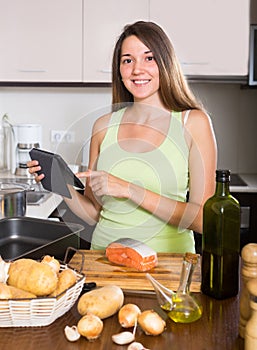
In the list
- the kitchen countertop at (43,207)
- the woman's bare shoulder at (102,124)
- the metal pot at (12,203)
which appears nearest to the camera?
the metal pot at (12,203)

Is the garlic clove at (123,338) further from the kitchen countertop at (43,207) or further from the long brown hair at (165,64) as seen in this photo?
the kitchen countertop at (43,207)

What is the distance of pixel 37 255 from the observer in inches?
55.5

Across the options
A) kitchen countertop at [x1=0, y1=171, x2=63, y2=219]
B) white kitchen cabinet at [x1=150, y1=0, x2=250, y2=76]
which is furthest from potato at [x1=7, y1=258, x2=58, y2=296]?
white kitchen cabinet at [x1=150, y1=0, x2=250, y2=76]

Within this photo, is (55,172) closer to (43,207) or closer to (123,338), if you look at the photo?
(123,338)

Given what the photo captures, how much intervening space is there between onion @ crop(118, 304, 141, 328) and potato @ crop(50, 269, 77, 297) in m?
0.10

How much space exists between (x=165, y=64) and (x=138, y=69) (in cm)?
8

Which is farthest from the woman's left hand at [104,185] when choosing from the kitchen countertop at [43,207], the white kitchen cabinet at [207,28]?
the white kitchen cabinet at [207,28]

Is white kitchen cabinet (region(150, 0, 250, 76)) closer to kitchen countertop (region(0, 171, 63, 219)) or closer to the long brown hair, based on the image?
kitchen countertop (region(0, 171, 63, 219))

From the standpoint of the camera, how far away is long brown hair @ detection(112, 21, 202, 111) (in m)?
1.56

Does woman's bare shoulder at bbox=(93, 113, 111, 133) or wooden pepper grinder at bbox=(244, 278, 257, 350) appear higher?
woman's bare shoulder at bbox=(93, 113, 111, 133)

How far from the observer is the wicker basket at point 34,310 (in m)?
0.93

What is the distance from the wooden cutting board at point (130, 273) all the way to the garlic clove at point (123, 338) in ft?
0.75

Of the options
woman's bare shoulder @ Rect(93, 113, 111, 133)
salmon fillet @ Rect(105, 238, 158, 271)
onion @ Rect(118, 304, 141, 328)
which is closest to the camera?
onion @ Rect(118, 304, 141, 328)

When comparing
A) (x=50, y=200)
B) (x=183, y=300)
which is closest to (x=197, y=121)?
(x=183, y=300)
